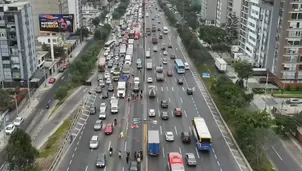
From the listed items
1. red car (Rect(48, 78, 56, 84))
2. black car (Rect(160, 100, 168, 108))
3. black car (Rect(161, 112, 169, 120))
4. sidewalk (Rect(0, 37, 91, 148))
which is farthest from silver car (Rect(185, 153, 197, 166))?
red car (Rect(48, 78, 56, 84))

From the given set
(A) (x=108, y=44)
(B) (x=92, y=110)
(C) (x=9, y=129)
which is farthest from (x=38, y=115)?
(A) (x=108, y=44)

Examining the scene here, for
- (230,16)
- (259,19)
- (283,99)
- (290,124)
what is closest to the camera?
(290,124)

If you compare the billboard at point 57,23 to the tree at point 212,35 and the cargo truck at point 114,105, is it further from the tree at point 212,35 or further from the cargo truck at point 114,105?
the tree at point 212,35

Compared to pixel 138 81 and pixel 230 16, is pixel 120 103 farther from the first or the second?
pixel 230 16

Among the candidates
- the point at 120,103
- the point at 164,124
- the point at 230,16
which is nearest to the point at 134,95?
the point at 120,103

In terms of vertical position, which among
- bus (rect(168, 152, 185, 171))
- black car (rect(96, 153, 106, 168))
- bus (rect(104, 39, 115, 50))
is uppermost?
bus (rect(104, 39, 115, 50))

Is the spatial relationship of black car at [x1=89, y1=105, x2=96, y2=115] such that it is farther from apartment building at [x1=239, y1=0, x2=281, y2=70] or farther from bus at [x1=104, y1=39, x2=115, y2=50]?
bus at [x1=104, y1=39, x2=115, y2=50]
